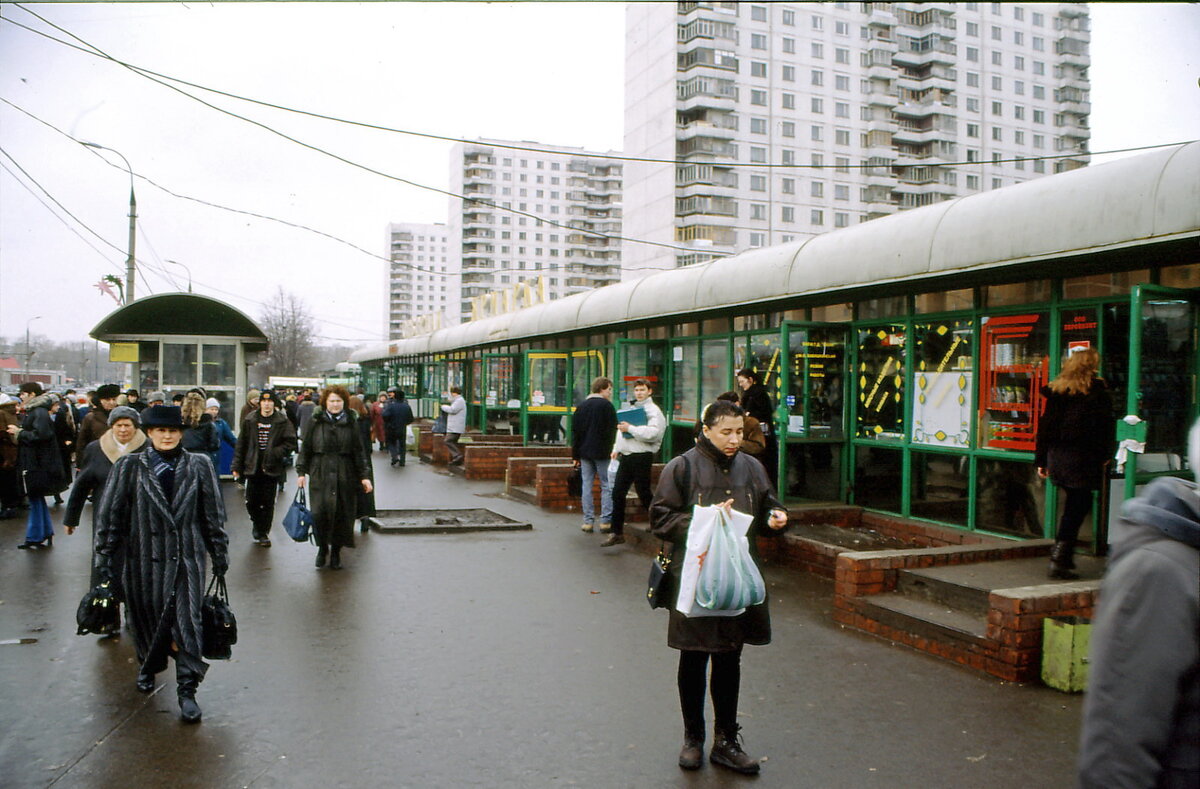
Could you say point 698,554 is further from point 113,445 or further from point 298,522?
point 298,522

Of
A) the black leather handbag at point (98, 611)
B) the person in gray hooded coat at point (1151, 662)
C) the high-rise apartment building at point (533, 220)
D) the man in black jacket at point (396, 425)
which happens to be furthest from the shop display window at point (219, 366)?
the high-rise apartment building at point (533, 220)

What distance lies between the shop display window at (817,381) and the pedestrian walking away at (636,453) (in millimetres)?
1615

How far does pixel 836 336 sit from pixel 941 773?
271 inches

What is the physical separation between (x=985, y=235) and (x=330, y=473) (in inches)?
242

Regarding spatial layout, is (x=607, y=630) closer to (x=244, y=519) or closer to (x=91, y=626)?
(x=91, y=626)

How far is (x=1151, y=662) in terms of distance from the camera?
195 centimetres

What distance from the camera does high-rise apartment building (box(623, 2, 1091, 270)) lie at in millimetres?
74125

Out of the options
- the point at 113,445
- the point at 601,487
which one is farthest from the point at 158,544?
the point at 601,487

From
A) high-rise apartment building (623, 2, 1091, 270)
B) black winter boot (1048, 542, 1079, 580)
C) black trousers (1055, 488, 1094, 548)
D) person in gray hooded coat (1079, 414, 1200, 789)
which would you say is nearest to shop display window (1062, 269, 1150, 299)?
black trousers (1055, 488, 1094, 548)

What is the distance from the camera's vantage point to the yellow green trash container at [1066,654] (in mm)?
5266

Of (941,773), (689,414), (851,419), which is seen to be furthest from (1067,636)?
(689,414)

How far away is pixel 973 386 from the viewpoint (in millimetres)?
8766

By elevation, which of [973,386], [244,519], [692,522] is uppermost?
[973,386]

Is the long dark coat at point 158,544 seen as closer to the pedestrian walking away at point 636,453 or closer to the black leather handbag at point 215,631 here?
the black leather handbag at point 215,631
